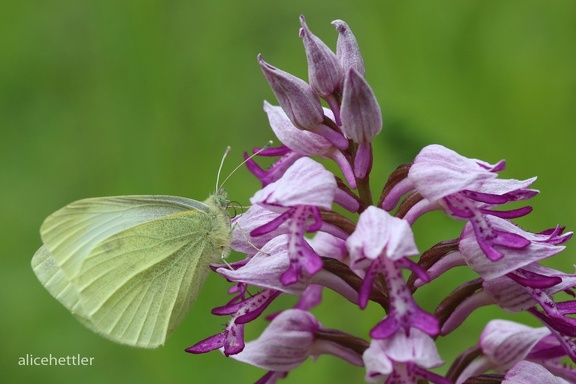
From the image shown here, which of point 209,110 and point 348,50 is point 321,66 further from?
point 209,110

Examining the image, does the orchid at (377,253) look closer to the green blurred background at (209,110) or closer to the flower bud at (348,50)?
the flower bud at (348,50)

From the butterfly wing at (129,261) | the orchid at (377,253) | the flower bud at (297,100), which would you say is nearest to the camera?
the orchid at (377,253)

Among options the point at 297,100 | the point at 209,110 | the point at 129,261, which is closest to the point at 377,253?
the point at 297,100

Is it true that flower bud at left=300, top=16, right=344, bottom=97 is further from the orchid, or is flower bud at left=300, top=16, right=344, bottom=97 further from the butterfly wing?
the butterfly wing

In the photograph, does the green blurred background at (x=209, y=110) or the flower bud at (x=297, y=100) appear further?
the green blurred background at (x=209, y=110)

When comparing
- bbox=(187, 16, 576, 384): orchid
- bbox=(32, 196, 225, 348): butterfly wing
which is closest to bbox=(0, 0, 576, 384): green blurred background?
bbox=(32, 196, 225, 348): butterfly wing

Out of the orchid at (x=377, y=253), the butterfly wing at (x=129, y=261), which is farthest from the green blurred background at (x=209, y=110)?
the orchid at (x=377, y=253)

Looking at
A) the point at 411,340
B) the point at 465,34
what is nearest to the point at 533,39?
the point at 465,34
